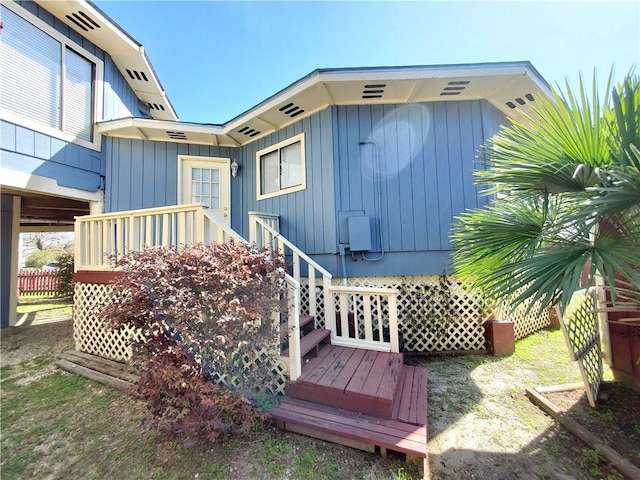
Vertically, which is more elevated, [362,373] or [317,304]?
[317,304]

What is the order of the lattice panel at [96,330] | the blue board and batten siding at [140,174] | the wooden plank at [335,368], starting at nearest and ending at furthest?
the wooden plank at [335,368] → the lattice panel at [96,330] → the blue board and batten siding at [140,174]

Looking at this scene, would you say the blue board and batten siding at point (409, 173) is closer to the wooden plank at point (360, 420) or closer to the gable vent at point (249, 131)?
the gable vent at point (249, 131)

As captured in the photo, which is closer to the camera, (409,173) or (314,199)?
(409,173)

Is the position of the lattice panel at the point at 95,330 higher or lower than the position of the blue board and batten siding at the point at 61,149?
lower

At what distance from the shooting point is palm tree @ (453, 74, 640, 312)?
193 centimetres

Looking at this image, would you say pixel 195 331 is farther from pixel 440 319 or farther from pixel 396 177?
pixel 396 177

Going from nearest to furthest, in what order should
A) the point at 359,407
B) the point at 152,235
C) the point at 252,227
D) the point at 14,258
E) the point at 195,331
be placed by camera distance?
1. the point at 195,331
2. the point at 359,407
3. the point at 252,227
4. the point at 152,235
5. the point at 14,258

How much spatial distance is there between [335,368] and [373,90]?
4291 mm

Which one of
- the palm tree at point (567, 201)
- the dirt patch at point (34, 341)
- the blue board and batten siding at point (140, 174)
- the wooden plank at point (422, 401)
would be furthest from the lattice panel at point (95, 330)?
the palm tree at point (567, 201)

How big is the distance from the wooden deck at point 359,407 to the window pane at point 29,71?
621 cm

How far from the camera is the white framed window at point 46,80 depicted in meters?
4.52

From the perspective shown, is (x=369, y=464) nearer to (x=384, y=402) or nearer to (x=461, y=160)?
(x=384, y=402)

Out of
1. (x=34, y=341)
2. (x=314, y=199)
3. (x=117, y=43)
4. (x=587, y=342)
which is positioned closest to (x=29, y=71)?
(x=117, y=43)

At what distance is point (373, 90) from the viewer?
4.68 metres
